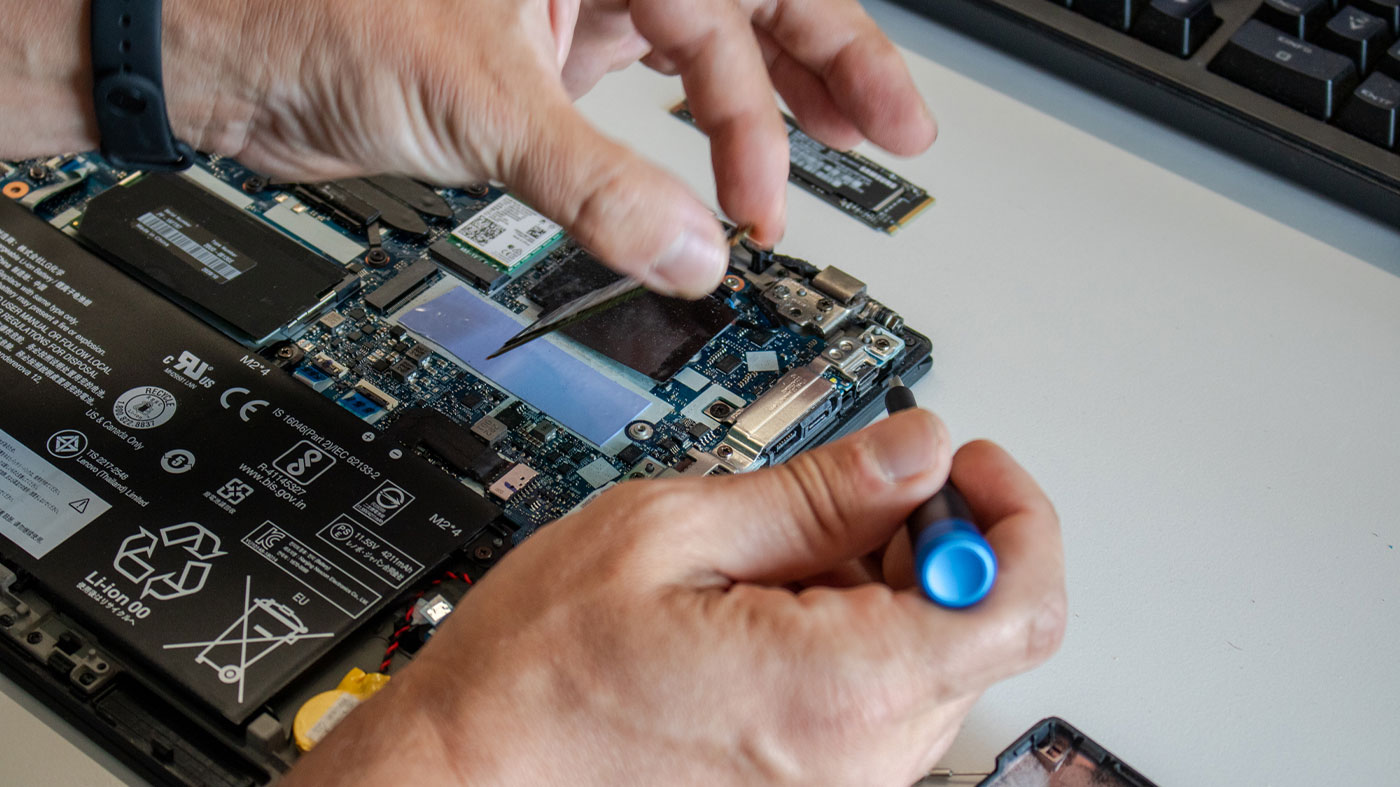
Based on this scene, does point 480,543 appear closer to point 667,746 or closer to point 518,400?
point 518,400

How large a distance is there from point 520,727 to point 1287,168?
2.45m

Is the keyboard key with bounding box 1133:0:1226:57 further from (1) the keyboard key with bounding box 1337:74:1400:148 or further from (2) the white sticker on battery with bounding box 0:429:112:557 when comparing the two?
(2) the white sticker on battery with bounding box 0:429:112:557

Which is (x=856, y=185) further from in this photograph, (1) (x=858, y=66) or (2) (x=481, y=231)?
(2) (x=481, y=231)

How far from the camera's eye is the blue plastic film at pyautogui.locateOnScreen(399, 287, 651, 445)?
2.55 metres

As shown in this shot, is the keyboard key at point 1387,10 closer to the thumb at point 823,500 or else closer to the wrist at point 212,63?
the thumb at point 823,500

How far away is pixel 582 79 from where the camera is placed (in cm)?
281

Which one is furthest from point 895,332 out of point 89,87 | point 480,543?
point 89,87

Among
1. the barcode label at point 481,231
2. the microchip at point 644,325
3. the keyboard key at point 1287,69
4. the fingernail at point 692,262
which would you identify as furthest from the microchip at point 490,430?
the keyboard key at point 1287,69

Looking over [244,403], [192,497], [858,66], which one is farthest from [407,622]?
[858,66]

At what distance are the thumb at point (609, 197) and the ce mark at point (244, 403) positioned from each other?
0.85 meters

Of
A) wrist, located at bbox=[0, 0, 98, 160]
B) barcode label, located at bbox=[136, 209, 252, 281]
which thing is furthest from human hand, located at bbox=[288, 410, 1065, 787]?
barcode label, located at bbox=[136, 209, 252, 281]

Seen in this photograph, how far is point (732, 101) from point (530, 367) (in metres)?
0.68

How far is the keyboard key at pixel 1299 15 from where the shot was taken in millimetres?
3057

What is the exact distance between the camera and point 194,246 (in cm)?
281
